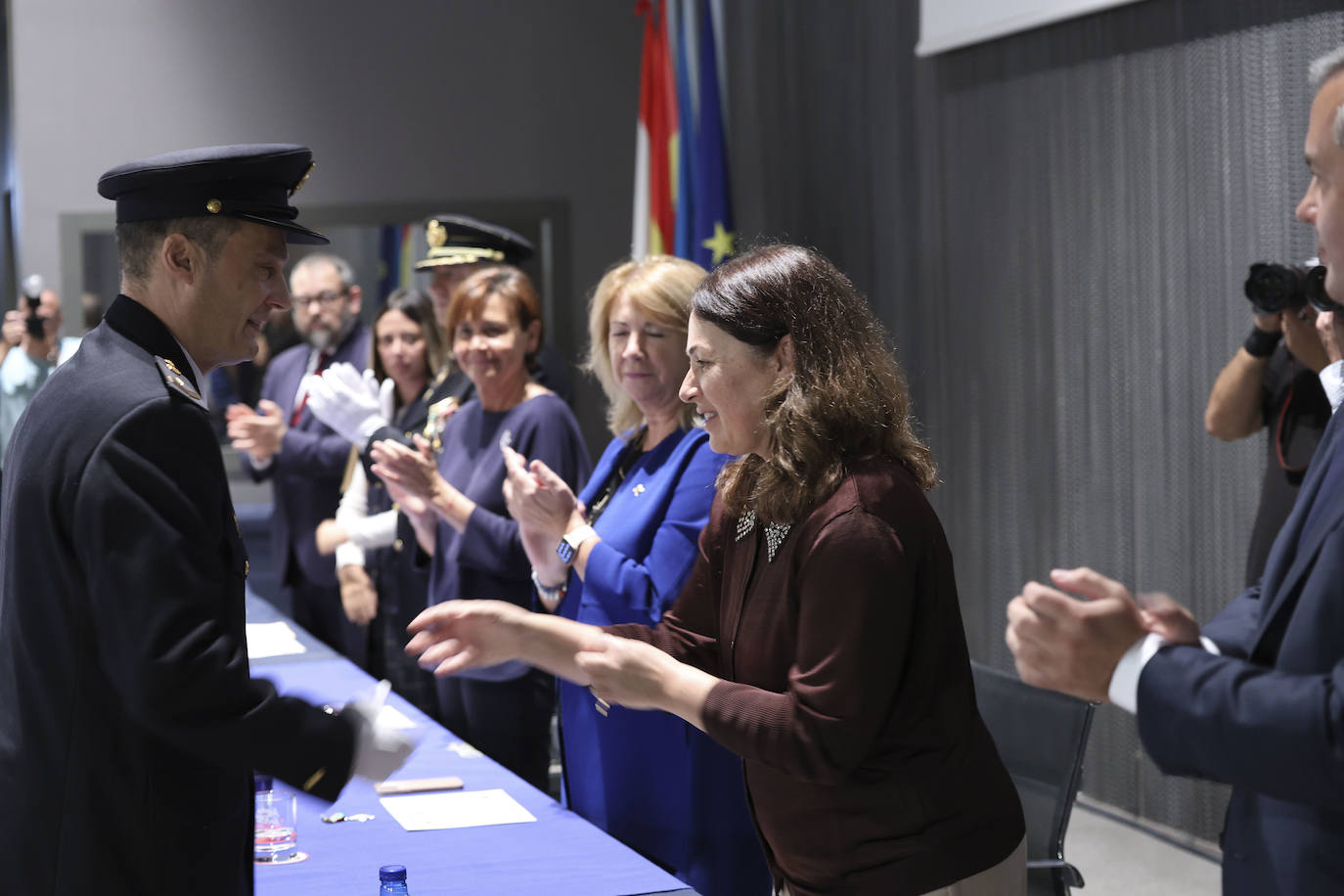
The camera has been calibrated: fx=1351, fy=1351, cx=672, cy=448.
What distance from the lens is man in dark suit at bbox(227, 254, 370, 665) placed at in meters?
4.26

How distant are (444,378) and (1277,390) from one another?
7.42 ft

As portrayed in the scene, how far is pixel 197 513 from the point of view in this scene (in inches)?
53.0

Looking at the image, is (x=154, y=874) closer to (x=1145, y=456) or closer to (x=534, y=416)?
(x=534, y=416)

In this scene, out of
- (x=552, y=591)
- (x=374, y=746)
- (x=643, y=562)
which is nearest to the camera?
(x=374, y=746)

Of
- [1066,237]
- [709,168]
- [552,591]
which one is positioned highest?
[709,168]

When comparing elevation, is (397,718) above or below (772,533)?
below

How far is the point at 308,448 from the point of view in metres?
4.29

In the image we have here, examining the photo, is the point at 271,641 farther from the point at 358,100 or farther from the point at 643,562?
the point at 358,100

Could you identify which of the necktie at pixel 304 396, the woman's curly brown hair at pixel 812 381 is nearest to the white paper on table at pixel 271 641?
the necktie at pixel 304 396

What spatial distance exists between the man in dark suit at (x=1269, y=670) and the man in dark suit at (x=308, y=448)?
10.8 feet

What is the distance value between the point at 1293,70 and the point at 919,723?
102 inches

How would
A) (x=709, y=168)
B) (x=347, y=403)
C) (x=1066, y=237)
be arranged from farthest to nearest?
1. (x=709, y=168)
2. (x=1066, y=237)
3. (x=347, y=403)

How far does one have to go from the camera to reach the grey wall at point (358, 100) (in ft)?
19.9

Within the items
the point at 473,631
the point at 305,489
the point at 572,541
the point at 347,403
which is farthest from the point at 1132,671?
the point at 305,489
